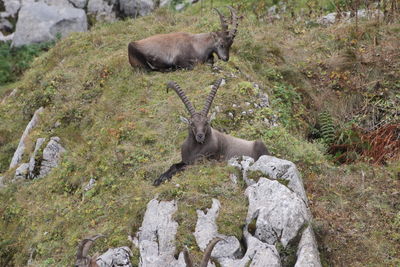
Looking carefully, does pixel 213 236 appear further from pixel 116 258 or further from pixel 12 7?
pixel 12 7

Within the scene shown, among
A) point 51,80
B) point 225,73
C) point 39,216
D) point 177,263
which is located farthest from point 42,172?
point 177,263

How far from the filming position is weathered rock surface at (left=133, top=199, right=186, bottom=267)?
24.6 ft

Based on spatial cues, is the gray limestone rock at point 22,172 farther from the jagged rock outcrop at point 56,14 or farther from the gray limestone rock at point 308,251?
the jagged rock outcrop at point 56,14

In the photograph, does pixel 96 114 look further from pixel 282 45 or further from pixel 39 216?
pixel 282 45

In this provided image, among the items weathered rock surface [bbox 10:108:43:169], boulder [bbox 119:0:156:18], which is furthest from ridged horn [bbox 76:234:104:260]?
boulder [bbox 119:0:156:18]

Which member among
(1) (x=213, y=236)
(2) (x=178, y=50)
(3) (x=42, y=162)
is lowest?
→ (3) (x=42, y=162)

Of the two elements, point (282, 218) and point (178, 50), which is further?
point (178, 50)

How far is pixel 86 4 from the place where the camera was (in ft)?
75.6

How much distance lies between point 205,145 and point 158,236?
2583 millimetres

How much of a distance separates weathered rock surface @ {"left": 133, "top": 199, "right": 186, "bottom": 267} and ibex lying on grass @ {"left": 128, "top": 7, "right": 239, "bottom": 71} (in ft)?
21.4

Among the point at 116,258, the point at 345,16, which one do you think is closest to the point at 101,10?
the point at 345,16

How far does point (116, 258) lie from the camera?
7609mm

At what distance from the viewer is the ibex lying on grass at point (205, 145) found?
32.3 ft

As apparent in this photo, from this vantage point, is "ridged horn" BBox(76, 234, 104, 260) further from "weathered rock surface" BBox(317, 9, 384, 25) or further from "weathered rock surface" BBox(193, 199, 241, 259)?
"weathered rock surface" BBox(317, 9, 384, 25)
